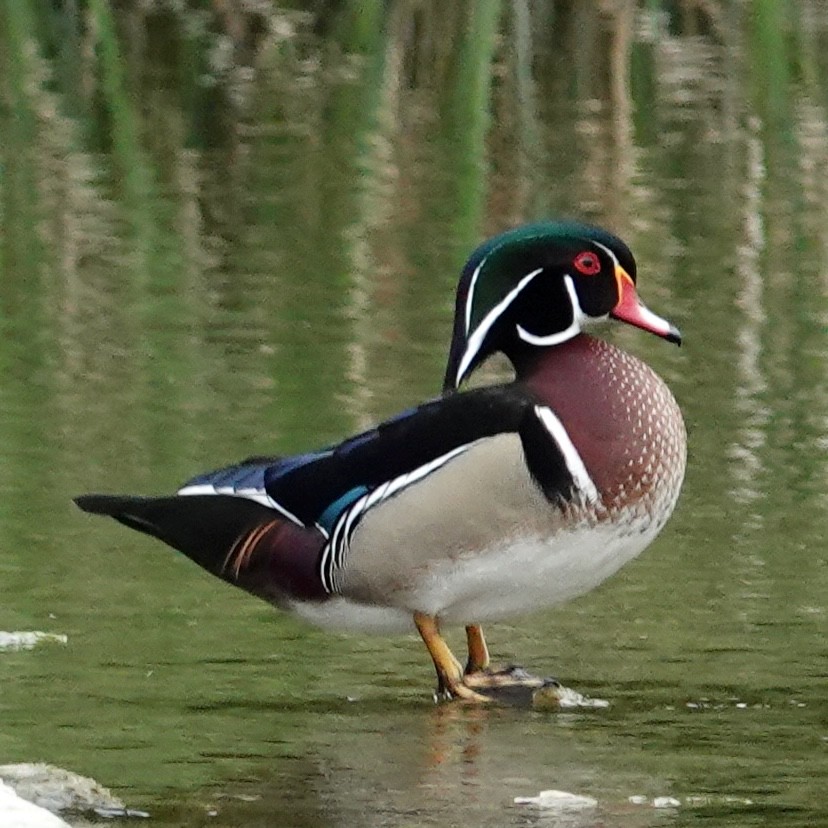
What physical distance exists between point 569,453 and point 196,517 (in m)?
0.75

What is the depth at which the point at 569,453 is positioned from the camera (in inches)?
191

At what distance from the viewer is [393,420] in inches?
198

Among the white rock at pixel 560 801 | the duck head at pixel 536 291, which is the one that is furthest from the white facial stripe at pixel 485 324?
the white rock at pixel 560 801

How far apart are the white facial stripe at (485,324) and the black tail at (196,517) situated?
47 centimetres

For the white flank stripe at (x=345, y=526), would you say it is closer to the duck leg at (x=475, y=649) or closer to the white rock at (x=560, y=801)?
the duck leg at (x=475, y=649)

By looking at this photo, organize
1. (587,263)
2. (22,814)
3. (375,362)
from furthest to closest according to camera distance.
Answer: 1. (375,362)
2. (587,263)
3. (22,814)

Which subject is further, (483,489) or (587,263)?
(587,263)

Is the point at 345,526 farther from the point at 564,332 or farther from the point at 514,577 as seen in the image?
the point at 564,332

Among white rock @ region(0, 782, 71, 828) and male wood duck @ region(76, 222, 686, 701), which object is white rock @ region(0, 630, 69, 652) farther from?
white rock @ region(0, 782, 71, 828)

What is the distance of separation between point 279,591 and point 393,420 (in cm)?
39

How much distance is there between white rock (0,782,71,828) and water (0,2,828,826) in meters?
0.40

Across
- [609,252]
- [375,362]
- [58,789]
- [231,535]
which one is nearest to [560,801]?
[58,789]

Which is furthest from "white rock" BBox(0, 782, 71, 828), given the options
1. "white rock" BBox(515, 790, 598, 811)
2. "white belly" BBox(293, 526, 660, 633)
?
"white belly" BBox(293, 526, 660, 633)

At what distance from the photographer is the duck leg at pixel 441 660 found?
4.93 meters
